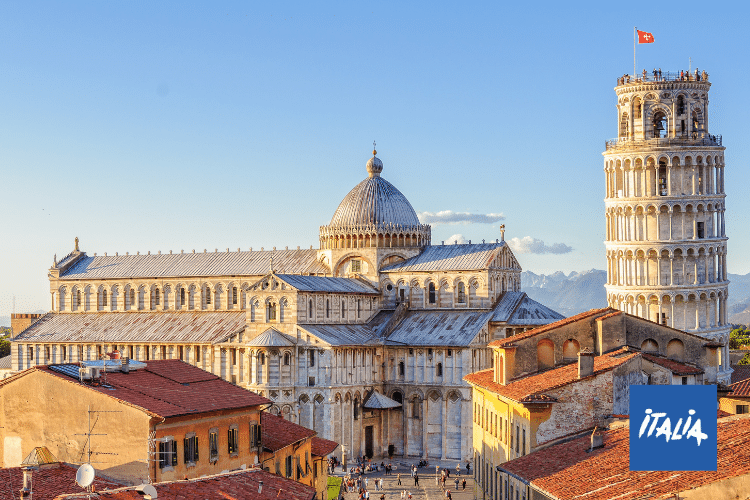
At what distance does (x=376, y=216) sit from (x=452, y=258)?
327 inches

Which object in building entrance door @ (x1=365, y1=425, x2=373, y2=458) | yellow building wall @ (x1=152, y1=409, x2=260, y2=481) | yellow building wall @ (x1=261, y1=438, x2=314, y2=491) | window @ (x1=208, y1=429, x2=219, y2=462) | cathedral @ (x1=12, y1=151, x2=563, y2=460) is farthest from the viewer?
building entrance door @ (x1=365, y1=425, x2=373, y2=458)

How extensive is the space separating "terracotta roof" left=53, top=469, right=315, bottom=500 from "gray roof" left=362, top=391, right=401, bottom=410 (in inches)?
2014

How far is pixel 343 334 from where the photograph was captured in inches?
3851

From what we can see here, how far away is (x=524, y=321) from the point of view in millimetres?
99312

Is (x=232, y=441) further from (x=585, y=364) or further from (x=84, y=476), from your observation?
(x=84, y=476)

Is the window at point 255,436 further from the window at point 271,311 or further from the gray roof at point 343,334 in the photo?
the window at point 271,311

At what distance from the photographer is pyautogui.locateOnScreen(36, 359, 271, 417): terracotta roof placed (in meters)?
45.4

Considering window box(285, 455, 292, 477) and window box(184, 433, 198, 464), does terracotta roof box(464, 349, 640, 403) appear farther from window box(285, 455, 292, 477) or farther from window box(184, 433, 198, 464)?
window box(184, 433, 198, 464)

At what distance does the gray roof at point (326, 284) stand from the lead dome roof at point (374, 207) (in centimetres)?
627

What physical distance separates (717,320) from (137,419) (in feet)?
249

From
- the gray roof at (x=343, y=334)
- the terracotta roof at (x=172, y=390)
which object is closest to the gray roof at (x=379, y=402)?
the gray roof at (x=343, y=334)

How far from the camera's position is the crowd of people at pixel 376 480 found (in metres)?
78.2

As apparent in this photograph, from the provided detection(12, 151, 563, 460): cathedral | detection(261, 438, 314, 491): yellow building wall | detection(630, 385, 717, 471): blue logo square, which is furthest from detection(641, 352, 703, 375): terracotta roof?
detection(12, 151, 563, 460): cathedral

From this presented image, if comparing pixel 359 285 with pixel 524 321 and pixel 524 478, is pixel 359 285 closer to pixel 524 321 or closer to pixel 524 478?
pixel 524 321
